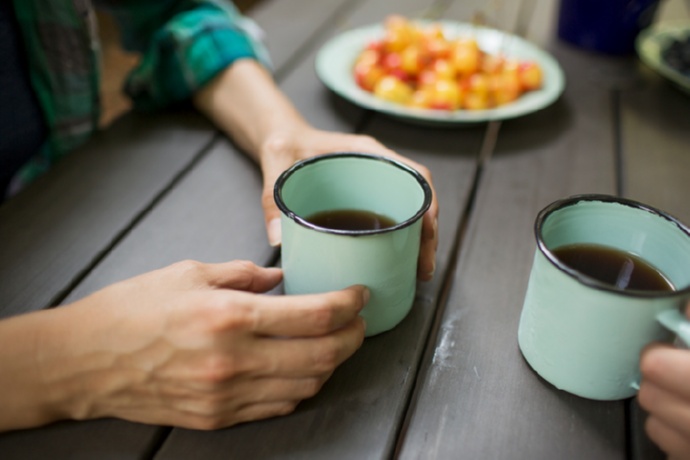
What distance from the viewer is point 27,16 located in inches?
32.6

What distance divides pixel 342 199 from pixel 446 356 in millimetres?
189

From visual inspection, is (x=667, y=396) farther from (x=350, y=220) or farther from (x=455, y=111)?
(x=455, y=111)

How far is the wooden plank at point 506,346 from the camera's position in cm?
49

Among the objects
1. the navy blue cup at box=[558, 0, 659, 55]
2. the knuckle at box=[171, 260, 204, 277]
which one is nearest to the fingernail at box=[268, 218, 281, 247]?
the knuckle at box=[171, 260, 204, 277]

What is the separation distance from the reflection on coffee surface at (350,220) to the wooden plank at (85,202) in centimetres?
25

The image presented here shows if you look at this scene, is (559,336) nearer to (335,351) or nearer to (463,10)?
(335,351)

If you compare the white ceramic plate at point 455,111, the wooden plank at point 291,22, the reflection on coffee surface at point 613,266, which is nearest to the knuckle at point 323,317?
the reflection on coffee surface at point 613,266

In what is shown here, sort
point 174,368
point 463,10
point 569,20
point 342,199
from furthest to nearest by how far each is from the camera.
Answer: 1. point 463,10
2. point 569,20
3. point 342,199
4. point 174,368

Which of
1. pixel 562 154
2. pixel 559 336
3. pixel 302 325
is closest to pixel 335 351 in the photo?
pixel 302 325

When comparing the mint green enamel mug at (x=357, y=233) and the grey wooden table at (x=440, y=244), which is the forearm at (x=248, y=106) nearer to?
the grey wooden table at (x=440, y=244)

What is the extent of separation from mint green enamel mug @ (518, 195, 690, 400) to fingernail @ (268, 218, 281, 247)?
261 millimetres

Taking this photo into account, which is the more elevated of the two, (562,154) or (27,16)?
(27,16)

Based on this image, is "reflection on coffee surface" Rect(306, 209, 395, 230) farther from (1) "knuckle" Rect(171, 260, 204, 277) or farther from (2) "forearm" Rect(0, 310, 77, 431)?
(2) "forearm" Rect(0, 310, 77, 431)

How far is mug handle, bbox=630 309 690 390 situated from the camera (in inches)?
17.0
